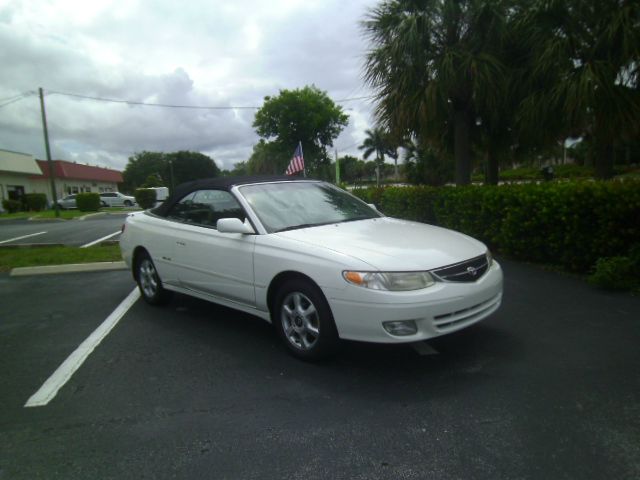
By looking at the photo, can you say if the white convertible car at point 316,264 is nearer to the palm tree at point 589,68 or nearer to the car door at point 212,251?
the car door at point 212,251

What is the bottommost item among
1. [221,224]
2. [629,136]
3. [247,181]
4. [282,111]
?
[221,224]

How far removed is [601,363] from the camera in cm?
339

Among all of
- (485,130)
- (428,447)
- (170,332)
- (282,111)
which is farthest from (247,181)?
(282,111)

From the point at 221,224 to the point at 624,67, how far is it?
8459 mm

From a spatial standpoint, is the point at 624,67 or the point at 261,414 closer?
the point at 261,414

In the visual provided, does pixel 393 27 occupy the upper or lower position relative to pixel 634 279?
upper

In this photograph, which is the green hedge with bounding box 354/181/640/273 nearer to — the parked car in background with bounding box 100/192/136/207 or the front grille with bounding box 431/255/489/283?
the front grille with bounding box 431/255/489/283

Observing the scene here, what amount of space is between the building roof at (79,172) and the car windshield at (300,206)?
4168cm

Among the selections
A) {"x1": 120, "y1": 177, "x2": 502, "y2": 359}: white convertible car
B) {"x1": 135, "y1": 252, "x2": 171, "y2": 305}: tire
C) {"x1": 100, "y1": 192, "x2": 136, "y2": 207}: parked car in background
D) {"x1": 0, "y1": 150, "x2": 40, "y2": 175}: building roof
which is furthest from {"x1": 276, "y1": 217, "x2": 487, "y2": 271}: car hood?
{"x1": 100, "y1": 192, "x2": 136, "y2": 207}: parked car in background

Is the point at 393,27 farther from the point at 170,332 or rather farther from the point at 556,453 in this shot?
the point at 556,453

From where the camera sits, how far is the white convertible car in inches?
124

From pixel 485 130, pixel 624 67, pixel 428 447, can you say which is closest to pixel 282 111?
pixel 485 130

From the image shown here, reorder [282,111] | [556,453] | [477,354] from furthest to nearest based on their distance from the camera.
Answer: [282,111] < [477,354] < [556,453]

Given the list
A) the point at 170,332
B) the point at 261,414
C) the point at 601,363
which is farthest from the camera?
the point at 170,332
